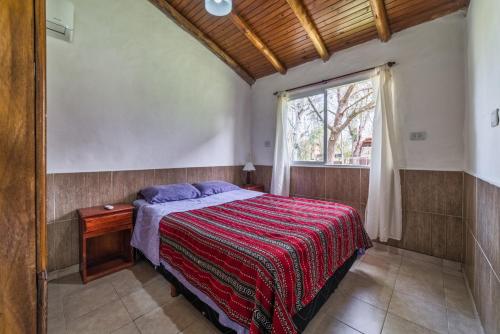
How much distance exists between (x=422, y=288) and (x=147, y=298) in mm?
2523

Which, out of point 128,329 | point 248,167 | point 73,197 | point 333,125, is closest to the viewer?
point 128,329

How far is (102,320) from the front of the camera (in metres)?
1.64

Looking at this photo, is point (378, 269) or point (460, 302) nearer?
point (460, 302)

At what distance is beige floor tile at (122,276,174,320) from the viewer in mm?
1752

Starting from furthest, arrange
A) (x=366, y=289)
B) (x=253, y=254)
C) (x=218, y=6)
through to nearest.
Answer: (x=218, y=6) < (x=366, y=289) < (x=253, y=254)

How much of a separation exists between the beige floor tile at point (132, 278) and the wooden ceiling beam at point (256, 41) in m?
3.34

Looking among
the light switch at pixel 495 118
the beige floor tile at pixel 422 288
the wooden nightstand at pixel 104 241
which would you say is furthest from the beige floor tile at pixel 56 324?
the light switch at pixel 495 118

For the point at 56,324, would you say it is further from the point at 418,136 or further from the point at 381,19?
the point at 381,19

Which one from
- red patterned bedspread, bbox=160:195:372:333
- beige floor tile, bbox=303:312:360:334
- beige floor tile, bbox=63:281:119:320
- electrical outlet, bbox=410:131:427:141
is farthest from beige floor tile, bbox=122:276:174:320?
electrical outlet, bbox=410:131:427:141

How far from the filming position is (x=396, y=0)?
2402 mm

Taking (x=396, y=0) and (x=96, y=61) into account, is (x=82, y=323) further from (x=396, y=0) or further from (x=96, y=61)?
(x=396, y=0)

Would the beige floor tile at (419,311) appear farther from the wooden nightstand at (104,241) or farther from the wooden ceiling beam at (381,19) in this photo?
the wooden ceiling beam at (381,19)

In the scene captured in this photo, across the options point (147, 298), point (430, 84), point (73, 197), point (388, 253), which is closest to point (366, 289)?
→ point (388, 253)

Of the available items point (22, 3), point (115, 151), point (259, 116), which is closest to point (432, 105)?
point (259, 116)
